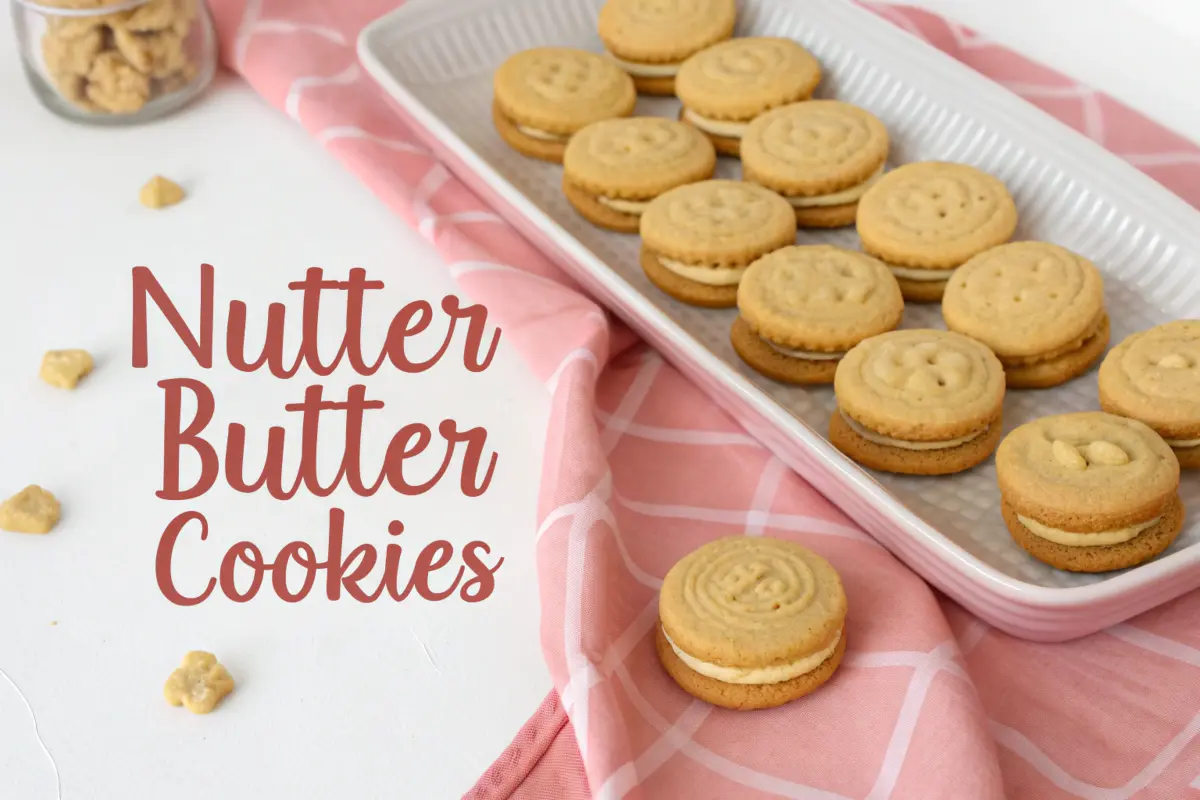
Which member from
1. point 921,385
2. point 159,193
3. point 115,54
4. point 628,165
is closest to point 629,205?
point 628,165

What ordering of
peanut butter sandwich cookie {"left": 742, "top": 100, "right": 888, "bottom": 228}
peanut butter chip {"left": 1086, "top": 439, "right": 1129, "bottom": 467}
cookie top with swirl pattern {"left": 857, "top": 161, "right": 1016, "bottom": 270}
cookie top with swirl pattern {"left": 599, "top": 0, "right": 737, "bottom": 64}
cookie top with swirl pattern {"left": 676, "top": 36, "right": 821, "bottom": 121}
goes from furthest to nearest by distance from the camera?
cookie top with swirl pattern {"left": 599, "top": 0, "right": 737, "bottom": 64}
cookie top with swirl pattern {"left": 676, "top": 36, "right": 821, "bottom": 121}
peanut butter sandwich cookie {"left": 742, "top": 100, "right": 888, "bottom": 228}
cookie top with swirl pattern {"left": 857, "top": 161, "right": 1016, "bottom": 270}
peanut butter chip {"left": 1086, "top": 439, "right": 1129, "bottom": 467}

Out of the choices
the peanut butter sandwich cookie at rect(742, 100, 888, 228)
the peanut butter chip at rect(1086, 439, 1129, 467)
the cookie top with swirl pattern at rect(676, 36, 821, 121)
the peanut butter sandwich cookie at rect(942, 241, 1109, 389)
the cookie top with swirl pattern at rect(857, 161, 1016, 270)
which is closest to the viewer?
the peanut butter chip at rect(1086, 439, 1129, 467)

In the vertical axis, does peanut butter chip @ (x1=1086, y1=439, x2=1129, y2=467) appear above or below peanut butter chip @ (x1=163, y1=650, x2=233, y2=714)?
above

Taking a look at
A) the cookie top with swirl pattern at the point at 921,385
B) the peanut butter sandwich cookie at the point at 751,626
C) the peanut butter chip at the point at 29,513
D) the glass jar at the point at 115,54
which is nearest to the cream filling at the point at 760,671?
the peanut butter sandwich cookie at the point at 751,626

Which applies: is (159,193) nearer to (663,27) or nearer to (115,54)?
(115,54)

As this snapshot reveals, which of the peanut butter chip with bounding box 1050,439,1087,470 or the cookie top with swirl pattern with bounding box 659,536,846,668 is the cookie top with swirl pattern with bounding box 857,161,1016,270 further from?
the cookie top with swirl pattern with bounding box 659,536,846,668

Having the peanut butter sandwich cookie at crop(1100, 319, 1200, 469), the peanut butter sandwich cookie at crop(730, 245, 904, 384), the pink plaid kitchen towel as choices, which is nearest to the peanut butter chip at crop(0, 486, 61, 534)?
the pink plaid kitchen towel
